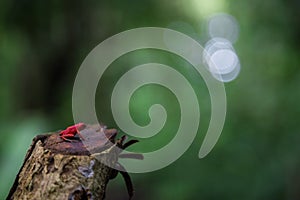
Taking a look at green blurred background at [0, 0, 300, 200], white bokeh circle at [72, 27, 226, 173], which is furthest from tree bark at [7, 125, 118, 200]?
white bokeh circle at [72, 27, 226, 173]

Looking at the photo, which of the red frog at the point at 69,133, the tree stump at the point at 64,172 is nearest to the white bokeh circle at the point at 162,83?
the red frog at the point at 69,133

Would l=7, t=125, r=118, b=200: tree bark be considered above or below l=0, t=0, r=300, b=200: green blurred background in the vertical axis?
below

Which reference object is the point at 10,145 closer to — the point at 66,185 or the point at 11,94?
the point at 66,185

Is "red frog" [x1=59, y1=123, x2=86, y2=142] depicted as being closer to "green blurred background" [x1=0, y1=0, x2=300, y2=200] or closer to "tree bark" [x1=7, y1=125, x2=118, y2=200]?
"tree bark" [x1=7, y1=125, x2=118, y2=200]

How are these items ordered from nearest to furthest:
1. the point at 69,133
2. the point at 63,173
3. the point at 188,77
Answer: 1. the point at 63,173
2. the point at 69,133
3. the point at 188,77

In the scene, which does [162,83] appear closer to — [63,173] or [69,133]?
[69,133]

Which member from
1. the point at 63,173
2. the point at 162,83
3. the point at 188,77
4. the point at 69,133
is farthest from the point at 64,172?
the point at 162,83

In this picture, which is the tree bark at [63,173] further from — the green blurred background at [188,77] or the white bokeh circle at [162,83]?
the white bokeh circle at [162,83]
